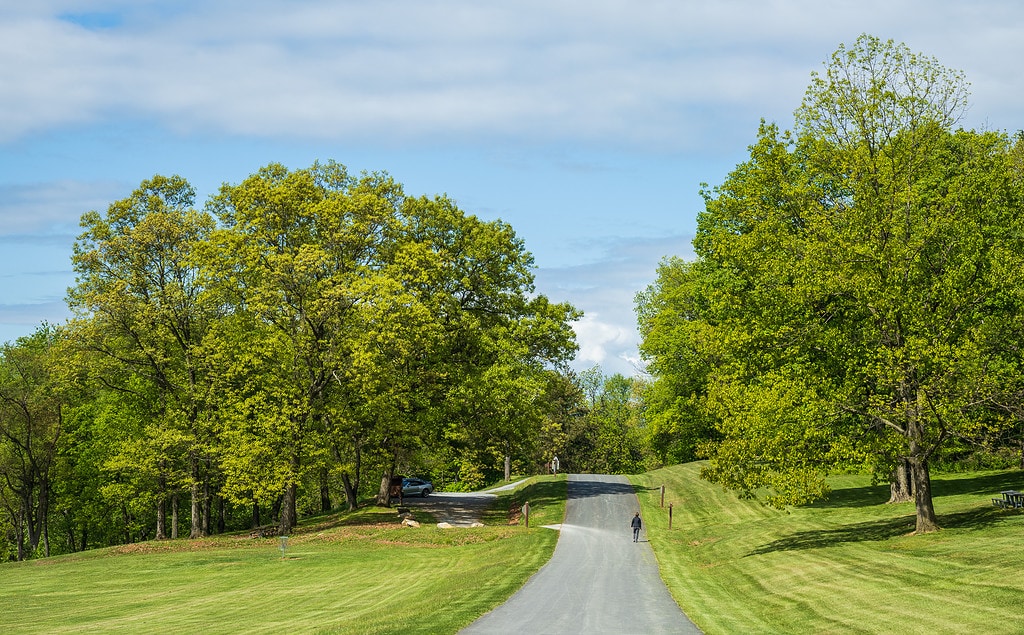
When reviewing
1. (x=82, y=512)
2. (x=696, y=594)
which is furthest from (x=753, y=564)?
(x=82, y=512)

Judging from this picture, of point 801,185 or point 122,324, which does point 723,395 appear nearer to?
point 801,185

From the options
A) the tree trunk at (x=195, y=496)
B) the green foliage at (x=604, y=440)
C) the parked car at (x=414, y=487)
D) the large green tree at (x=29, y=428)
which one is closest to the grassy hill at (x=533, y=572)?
the tree trunk at (x=195, y=496)

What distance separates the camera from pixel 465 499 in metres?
59.9

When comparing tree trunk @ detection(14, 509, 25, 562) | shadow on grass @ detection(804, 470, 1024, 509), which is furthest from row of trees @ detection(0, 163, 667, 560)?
shadow on grass @ detection(804, 470, 1024, 509)

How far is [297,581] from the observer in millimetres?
31297

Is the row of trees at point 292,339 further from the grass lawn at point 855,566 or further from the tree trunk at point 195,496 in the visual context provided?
the grass lawn at point 855,566

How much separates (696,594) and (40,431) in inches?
1959

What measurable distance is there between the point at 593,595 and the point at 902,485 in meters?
21.9

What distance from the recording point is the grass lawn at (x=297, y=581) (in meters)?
23.0

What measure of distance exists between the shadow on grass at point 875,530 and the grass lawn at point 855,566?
53 millimetres

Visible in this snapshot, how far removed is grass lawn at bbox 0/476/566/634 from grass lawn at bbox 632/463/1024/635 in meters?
6.15

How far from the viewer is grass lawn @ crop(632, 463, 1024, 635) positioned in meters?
19.0

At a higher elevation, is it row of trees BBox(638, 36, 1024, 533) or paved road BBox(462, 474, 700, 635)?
row of trees BBox(638, 36, 1024, 533)

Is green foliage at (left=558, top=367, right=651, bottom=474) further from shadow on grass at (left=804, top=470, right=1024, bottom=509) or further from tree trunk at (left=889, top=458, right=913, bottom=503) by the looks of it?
tree trunk at (left=889, top=458, right=913, bottom=503)
